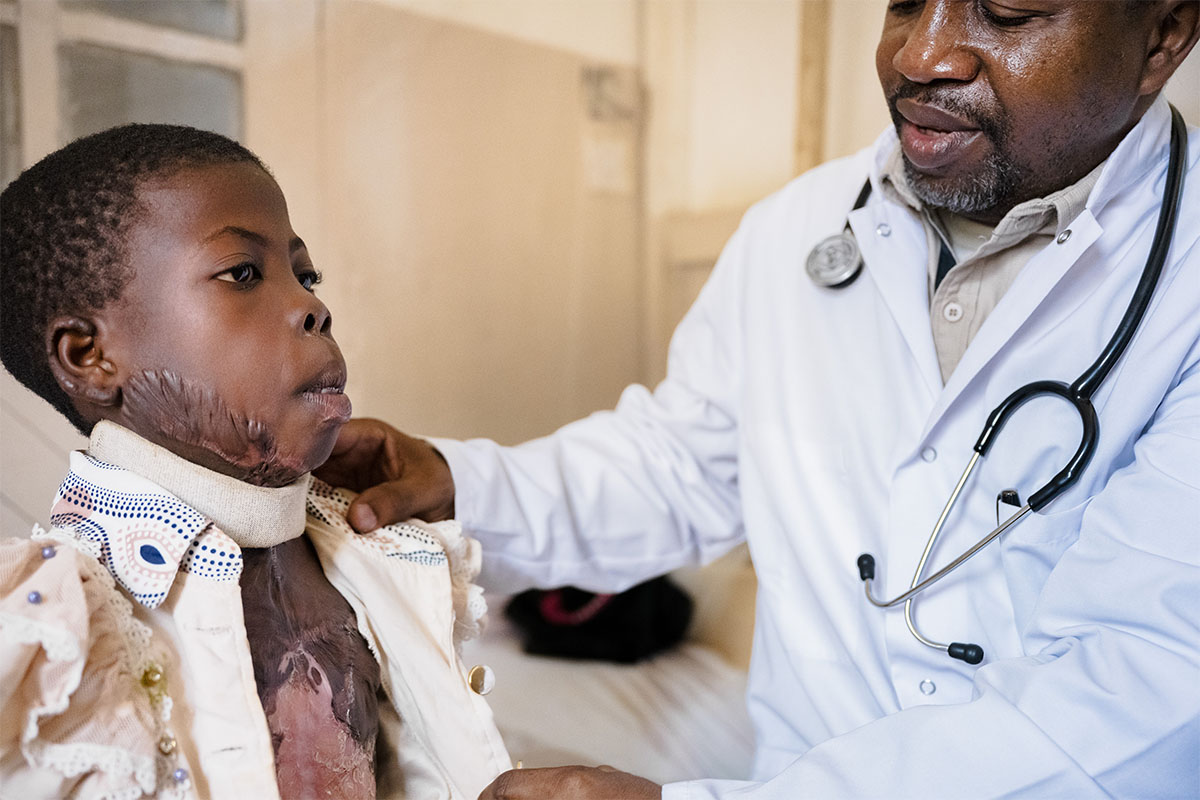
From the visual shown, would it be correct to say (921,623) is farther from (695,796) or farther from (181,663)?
(181,663)

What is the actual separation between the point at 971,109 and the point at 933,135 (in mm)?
45

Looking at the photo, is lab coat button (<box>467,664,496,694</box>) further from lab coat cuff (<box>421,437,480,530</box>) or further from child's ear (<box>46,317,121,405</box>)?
child's ear (<box>46,317,121,405</box>)

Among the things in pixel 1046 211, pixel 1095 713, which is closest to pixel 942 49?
pixel 1046 211

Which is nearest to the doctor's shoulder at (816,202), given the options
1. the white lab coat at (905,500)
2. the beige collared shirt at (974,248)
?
the white lab coat at (905,500)

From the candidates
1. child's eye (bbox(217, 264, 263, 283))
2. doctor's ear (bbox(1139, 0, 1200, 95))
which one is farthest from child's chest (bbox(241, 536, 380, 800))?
doctor's ear (bbox(1139, 0, 1200, 95))

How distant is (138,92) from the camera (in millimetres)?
1021

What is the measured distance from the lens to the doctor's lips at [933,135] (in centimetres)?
97

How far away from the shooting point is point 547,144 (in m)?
1.59

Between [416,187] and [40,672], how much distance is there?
914 millimetres

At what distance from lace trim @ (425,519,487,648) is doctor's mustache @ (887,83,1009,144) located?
0.61 m

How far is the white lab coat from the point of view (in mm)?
788

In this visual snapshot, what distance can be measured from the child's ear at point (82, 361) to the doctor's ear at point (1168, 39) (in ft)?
3.11

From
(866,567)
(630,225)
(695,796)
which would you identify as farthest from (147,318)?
(630,225)

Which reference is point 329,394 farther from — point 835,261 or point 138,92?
point 835,261
